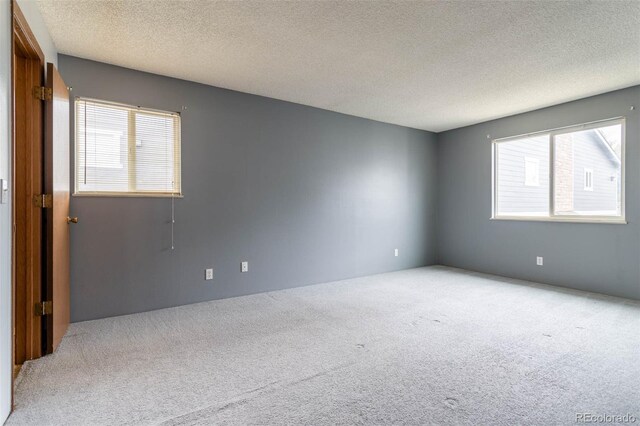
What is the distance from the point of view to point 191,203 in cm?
365

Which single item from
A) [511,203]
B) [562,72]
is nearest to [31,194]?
[562,72]

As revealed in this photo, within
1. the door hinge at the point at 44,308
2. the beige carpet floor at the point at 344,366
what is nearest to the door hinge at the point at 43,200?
the door hinge at the point at 44,308

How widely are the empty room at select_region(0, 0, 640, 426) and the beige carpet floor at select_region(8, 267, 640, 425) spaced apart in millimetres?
20

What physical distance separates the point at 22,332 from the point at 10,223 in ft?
3.31

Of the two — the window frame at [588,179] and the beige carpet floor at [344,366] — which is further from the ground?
the window frame at [588,179]

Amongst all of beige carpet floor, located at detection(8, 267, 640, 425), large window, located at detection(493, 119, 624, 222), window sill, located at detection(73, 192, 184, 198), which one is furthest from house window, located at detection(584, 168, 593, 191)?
window sill, located at detection(73, 192, 184, 198)

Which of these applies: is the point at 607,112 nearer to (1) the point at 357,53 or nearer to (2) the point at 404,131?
(2) the point at 404,131

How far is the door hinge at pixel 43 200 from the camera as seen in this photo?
229 centimetres

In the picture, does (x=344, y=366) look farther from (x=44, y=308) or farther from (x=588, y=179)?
(x=588, y=179)

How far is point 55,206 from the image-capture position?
2.43 m

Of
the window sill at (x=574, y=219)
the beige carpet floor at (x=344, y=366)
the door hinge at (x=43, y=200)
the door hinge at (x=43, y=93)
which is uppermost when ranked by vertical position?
the door hinge at (x=43, y=93)

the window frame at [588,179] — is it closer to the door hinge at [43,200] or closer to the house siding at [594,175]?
the house siding at [594,175]

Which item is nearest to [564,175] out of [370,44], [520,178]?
[520,178]

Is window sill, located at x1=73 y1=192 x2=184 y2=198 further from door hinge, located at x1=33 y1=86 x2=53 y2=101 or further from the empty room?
→ door hinge, located at x1=33 y1=86 x2=53 y2=101
